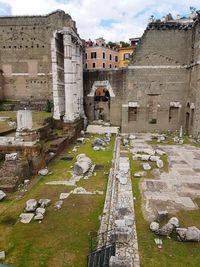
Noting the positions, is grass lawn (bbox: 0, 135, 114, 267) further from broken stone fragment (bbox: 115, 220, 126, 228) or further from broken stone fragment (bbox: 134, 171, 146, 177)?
broken stone fragment (bbox: 134, 171, 146, 177)

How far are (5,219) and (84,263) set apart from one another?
322 cm

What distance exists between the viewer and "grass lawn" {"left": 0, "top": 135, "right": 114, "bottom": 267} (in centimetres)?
612

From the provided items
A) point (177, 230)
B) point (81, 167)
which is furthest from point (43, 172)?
point (177, 230)

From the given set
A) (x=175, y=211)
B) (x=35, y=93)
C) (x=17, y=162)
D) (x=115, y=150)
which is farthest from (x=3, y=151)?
(x=35, y=93)

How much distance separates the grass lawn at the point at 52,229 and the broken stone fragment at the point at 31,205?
298 millimetres

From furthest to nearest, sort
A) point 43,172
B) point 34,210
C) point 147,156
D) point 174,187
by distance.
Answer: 1. point 147,156
2. point 43,172
3. point 174,187
4. point 34,210

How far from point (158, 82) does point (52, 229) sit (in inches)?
706

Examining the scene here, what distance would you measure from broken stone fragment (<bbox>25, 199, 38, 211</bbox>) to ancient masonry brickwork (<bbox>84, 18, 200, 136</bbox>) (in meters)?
15.7

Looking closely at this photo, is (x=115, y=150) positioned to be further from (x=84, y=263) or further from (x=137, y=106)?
(x=84, y=263)

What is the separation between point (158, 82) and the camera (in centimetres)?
2231

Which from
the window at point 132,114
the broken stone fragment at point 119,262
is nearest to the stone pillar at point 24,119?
the broken stone fragment at point 119,262

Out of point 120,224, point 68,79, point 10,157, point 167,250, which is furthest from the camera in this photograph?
point 68,79

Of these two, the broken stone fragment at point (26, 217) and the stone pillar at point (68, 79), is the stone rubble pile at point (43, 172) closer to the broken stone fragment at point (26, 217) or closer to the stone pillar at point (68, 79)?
the broken stone fragment at point (26, 217)

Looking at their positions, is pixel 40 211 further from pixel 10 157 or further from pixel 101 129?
pixel 101 129
